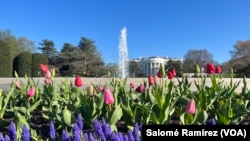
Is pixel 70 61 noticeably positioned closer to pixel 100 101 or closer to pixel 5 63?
pixel 5 63

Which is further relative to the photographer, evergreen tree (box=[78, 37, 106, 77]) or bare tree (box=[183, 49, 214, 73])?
bare tree (box=[183, 49, 214, 73])

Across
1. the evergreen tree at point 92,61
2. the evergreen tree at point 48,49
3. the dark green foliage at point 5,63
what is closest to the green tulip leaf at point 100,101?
the dark green foliage at point 5,63

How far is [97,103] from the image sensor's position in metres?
3.91

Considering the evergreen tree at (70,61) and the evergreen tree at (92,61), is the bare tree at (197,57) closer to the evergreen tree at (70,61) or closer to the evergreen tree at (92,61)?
the evergreen tree at (92,61)

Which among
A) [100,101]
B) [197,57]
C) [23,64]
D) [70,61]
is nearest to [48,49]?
[70,61]

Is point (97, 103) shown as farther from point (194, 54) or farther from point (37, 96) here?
point (194, 54)

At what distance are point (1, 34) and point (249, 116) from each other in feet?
173

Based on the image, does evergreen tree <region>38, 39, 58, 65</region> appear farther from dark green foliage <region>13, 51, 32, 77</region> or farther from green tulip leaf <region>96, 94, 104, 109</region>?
green tulip leaf <region>96, 94, 104, 109</region>

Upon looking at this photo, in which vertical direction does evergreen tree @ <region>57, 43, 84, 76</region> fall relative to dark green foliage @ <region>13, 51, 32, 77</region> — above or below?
above

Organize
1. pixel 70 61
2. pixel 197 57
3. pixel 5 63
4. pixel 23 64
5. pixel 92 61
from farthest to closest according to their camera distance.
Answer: pixel 197 57 < pixel 70 61 < pixel 92 61 < pixel 23 64 < pixel 5 63

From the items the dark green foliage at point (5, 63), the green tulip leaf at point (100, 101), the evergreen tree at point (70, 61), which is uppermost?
the evergreen tree at point (70, 61)

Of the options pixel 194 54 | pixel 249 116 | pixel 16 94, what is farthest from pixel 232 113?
pixel 194 54

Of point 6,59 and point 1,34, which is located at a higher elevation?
point 1,34

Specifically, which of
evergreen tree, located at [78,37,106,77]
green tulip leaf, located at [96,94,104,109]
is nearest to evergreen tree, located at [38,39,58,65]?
evergreen tree, located at [78,37,106,77]
